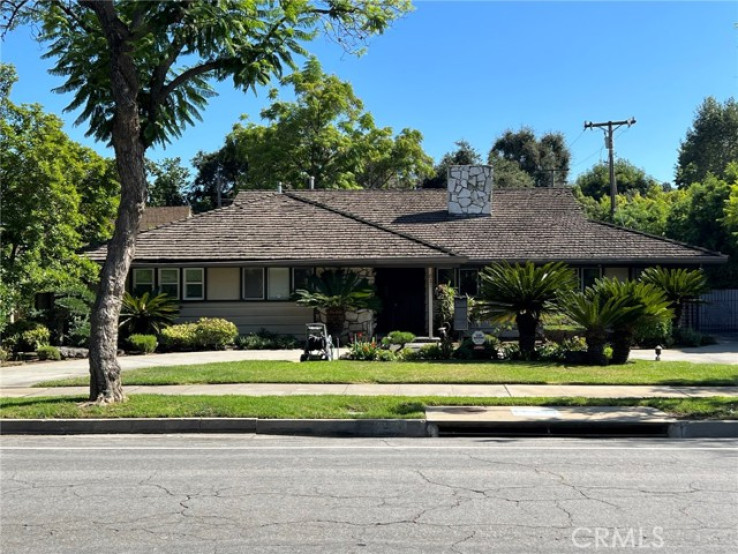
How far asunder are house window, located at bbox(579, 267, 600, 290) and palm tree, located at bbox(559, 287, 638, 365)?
8165 millimetres

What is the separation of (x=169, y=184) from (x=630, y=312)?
57.4 m

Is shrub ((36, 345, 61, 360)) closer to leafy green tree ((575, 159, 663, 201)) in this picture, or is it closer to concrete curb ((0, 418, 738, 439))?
concrete curb ((0, 418, 738, 439))

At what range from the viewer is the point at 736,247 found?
104 ft

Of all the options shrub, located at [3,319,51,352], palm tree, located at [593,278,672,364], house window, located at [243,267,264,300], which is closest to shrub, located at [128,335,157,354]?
shrub, located at [3,319,51,352]

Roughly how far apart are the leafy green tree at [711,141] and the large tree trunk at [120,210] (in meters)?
51.3

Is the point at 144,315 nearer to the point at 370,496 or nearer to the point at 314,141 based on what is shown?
the point at 370,496

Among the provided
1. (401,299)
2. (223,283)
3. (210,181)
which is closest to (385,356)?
(401,299)

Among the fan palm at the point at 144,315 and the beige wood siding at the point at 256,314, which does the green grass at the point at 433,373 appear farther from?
the beige wood siding at the point at 256,314

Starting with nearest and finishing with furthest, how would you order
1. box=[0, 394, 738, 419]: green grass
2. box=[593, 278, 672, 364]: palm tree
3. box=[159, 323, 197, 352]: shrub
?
box=[0, 394, 738, 419]: green grass < box=[593, 278, 672, 364]: palm tree < box=[159, 323, 197, 352]: shrub

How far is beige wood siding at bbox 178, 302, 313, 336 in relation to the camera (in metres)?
23.1

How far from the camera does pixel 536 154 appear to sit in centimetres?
6259

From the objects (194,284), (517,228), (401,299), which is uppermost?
(517,228)

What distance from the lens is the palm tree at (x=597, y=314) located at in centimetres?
1603

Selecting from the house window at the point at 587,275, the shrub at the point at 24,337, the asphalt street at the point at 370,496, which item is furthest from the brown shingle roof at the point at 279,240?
the asphalt street at the point at 370,496
